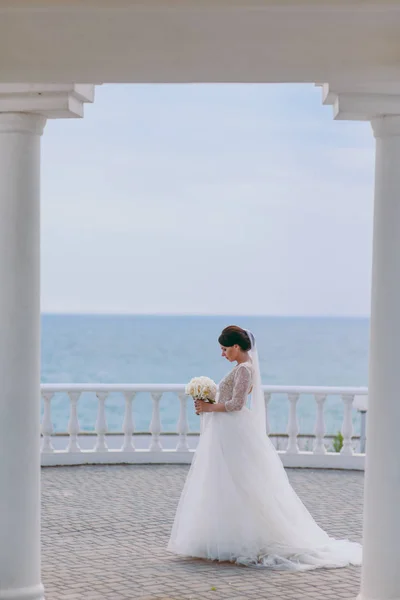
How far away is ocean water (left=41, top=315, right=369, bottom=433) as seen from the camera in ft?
164

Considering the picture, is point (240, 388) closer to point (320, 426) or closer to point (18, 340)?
point (18, 340)

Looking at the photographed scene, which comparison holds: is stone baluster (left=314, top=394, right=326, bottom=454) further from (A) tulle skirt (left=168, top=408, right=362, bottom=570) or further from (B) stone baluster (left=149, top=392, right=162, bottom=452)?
(A) tulle skirt (left=168, top=408, right=362, bottom=570)

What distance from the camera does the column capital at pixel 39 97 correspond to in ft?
19.3

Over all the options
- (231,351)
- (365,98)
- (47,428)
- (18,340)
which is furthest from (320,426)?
(365,98)

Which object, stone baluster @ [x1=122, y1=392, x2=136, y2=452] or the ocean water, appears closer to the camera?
stone baluster @ [x1=122, y1=392, x2=136, y2=452]

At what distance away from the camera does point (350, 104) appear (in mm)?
5852

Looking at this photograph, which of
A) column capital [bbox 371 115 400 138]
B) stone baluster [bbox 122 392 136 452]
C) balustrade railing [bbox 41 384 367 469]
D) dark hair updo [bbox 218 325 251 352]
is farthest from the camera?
stone baluster [bbox 122 392 136 452]

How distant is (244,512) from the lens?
762cm

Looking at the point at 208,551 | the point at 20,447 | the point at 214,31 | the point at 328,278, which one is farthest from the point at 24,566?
the point at 328,278

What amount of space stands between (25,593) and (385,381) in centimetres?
247

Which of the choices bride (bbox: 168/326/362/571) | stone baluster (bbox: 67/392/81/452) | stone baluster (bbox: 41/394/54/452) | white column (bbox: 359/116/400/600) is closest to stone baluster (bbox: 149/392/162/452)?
stone baluster (bbox: 67/392/81/452)

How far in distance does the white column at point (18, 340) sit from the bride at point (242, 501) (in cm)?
182

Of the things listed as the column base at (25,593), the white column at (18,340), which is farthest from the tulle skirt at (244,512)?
the white column at (18,340)

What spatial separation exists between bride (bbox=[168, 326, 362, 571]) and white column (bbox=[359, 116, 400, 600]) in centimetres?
146
